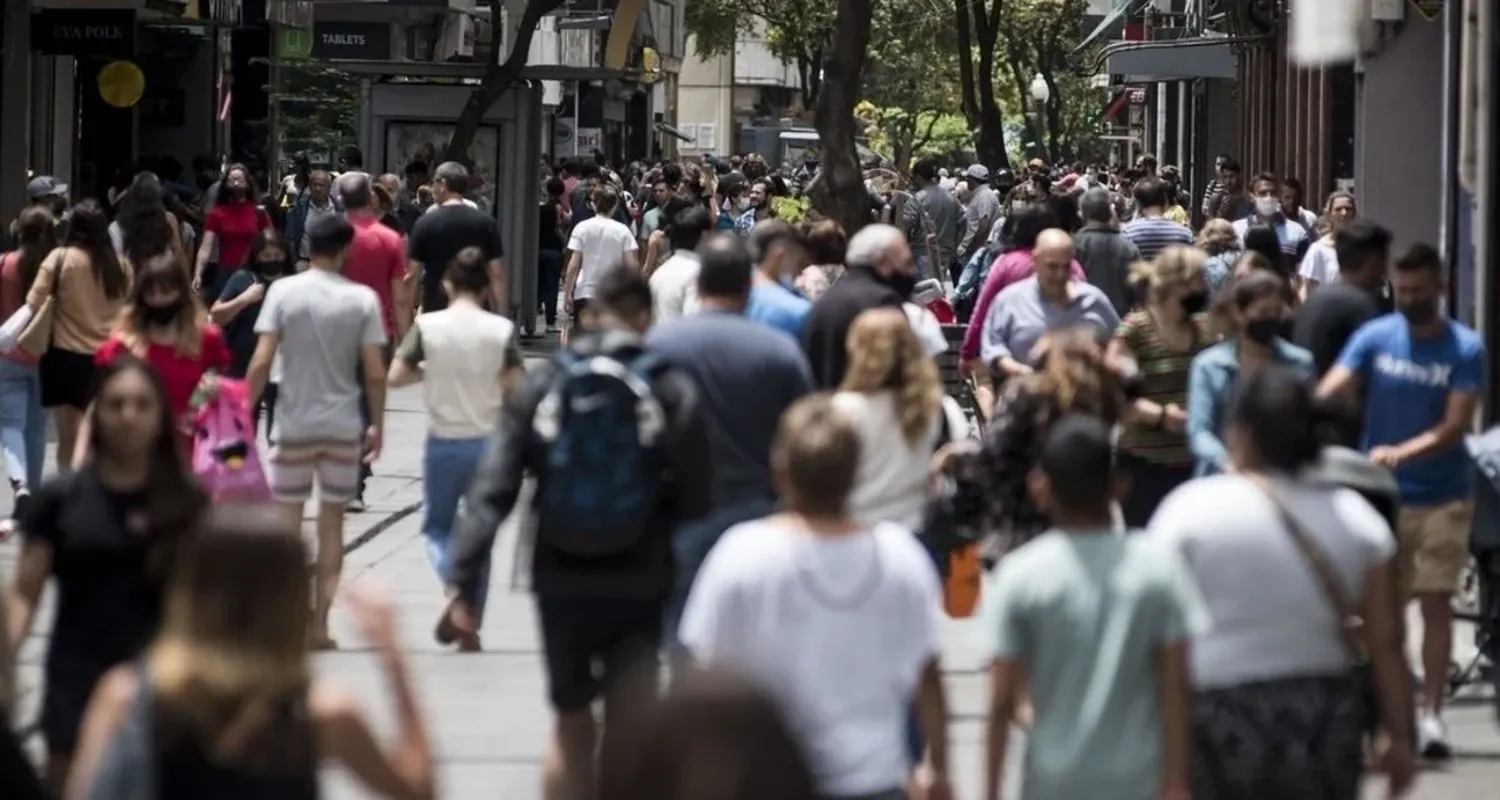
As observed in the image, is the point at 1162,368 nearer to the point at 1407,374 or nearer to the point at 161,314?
the point at 1407,374

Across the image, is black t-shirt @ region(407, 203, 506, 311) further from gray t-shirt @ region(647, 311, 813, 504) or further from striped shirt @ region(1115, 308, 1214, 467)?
gray t-shirt @ region(647, 311, 813, 504)

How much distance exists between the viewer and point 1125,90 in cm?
6188

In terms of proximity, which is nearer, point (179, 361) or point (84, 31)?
point (179, 361)

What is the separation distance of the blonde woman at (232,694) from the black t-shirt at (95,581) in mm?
1920

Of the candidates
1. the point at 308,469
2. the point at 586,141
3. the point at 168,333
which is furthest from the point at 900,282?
the point at 586,141

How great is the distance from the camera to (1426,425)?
9.13 metres

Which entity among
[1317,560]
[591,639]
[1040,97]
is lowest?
[591,639]

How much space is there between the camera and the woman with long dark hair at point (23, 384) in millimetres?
13641

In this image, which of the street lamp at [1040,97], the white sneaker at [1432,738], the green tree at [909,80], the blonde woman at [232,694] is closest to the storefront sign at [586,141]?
the green tree at [909,80]

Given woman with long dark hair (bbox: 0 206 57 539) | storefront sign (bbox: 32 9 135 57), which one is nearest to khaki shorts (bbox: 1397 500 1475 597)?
woman with long dark hair (bbox: 0 206 57 539)

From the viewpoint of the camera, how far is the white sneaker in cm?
922

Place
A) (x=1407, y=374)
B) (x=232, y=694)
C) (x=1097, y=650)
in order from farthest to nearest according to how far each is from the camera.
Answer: (x=1407, y=374)
(x=1097, y=650)
(x=232, y=694)

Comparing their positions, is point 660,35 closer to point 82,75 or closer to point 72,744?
point 82,75

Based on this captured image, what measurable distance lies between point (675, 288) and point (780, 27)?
2448 inches
